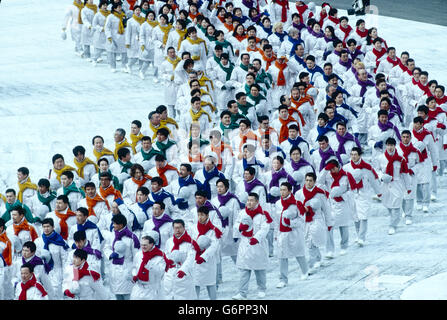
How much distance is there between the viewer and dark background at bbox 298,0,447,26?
26772 millimetres

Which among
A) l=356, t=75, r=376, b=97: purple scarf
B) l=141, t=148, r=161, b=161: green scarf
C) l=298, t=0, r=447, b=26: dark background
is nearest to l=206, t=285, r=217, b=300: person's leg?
l=141, t=148, r=161, b=161: green scarf

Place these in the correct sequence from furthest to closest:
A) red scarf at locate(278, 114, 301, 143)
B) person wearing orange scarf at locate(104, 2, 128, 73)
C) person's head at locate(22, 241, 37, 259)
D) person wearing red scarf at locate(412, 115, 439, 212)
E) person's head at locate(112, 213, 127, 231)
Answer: person wearing orange scarf at locate(104, 2, 128, 73), red scarf at locate(278, 114, 301, 143), person wearing red scarf at locate(412, 115, 439, 212), person's head at locate(112, 213, 127, 231), person's head at locate(22, 241, 37, 259)

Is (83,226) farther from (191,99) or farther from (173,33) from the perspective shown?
(173,33)

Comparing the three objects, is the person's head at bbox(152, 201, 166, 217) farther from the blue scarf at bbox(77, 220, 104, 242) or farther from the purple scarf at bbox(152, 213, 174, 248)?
the blue scarf at bbox(77, 220, 104, 242)

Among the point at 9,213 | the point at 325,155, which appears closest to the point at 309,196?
the point at 325,155

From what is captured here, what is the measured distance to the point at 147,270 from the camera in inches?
422

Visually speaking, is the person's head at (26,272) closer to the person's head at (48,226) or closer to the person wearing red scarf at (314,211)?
the person's head at (48,226)

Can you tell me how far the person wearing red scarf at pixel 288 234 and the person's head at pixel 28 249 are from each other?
3135 millimetres

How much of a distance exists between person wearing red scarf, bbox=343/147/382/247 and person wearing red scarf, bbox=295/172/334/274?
2.59 feet

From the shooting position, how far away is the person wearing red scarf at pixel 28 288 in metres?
10.5

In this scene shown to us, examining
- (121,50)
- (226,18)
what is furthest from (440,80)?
(121,50)

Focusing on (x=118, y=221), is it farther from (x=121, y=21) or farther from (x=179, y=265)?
(x=121, y=21)
